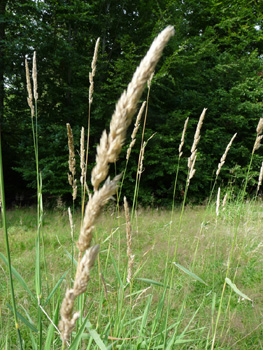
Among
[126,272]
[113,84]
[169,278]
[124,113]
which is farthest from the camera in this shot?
[113,84]

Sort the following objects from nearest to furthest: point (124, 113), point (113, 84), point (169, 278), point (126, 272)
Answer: point (124, 113) → point (126, 272) → point (169, 278) → point (113, 84)

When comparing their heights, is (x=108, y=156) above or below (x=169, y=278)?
above

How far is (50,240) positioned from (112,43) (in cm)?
709

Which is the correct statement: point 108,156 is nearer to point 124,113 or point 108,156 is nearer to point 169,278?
point 124,113

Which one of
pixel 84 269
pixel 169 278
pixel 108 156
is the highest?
pixel 108 156

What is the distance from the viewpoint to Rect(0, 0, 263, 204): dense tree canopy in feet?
23.5

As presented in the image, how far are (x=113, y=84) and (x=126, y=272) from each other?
705 cm

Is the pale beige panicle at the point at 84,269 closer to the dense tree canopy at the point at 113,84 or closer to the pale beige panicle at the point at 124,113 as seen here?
the pale beige panicle at the point at 124,113

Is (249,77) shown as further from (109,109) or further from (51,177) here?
(51,177)

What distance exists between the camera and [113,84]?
7.71 metres

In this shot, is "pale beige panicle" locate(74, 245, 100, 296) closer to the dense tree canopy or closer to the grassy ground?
the grassy ground

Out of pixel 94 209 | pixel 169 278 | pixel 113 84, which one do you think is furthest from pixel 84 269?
pixel 113 84

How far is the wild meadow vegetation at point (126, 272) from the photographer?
38 centimetres

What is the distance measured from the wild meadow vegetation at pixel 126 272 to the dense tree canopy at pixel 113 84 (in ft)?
7.44
